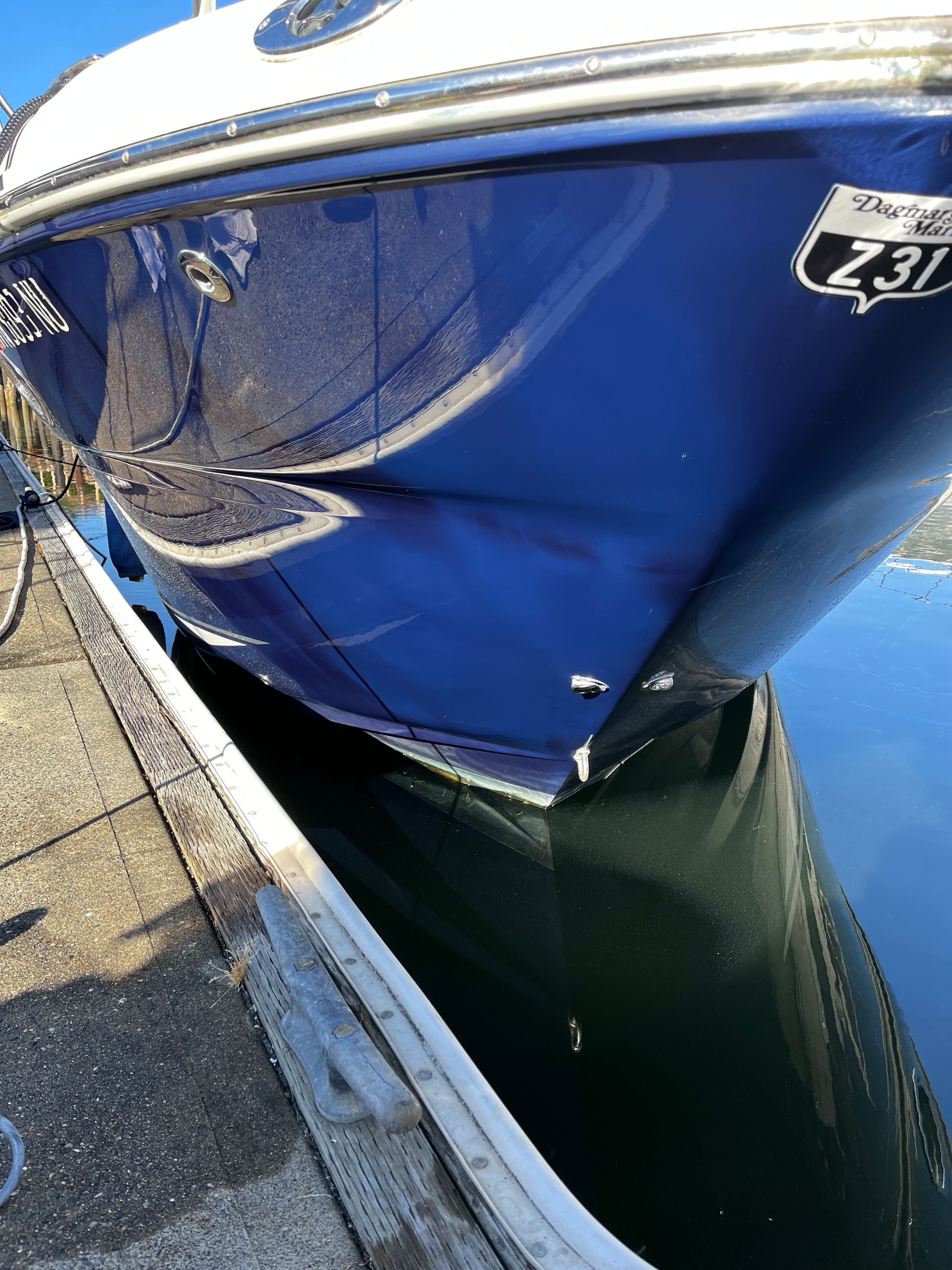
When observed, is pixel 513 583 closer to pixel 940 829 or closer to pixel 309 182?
pixel 309 182

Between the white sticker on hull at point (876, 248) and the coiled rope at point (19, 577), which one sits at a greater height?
the white sticker on hull at point (876, 248)

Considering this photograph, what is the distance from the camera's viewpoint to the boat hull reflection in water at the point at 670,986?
67.9 inches

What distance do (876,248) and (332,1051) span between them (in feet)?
4.76

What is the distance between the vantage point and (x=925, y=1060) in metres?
2.15

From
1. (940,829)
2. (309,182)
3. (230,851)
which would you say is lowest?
(940,829)

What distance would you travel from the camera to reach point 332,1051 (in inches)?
52.5

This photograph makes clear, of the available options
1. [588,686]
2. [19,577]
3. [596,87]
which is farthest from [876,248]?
[19,577]

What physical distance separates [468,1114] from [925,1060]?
4.64ft

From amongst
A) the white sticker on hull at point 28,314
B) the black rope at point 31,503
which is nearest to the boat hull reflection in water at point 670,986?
the white sticker on hull at point 28,314

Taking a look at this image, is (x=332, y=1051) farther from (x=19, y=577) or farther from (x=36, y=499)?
(x=36, y=499)

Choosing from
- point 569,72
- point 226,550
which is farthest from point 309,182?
point 226,550

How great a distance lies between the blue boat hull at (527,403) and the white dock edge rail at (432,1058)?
60 cm

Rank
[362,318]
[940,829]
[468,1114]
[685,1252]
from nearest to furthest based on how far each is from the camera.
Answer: [468,1114]
[685,1252]
[362,318]
[940,829]

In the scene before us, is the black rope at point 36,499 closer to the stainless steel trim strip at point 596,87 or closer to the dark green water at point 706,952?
the dark green water at point 706,952
